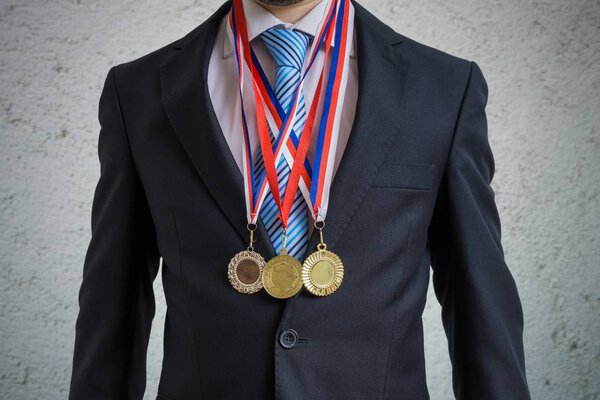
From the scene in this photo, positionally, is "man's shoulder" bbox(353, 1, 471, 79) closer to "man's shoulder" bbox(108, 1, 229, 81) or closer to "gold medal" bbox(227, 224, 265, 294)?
"man's shoulder" bbox(108, 1, 229, 81)

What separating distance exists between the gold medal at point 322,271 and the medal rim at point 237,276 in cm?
6

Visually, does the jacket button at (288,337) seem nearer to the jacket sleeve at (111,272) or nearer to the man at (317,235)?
the man at (317,235)

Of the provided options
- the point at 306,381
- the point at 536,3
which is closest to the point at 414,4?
the point at 536,3

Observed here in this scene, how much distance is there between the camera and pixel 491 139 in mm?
2119

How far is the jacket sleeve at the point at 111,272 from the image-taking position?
1210mm

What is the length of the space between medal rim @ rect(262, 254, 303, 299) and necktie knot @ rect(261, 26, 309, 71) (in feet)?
0.97

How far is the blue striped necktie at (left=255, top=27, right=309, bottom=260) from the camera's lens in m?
1.09

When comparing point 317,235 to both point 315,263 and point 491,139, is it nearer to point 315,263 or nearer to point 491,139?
point 315,263

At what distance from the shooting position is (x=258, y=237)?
1.08 m

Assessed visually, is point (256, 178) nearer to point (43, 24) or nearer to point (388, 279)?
point (388, 279)

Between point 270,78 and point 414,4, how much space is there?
3.44 ft

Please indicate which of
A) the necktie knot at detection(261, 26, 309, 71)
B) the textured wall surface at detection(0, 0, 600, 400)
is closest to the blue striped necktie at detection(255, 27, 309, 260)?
the necktie knot at detection(261, 26, 309, 71)

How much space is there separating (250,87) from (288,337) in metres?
0.40

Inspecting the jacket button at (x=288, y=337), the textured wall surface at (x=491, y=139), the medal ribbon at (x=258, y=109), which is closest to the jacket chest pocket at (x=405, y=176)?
the medal ribbon at (x=258, y=109)
